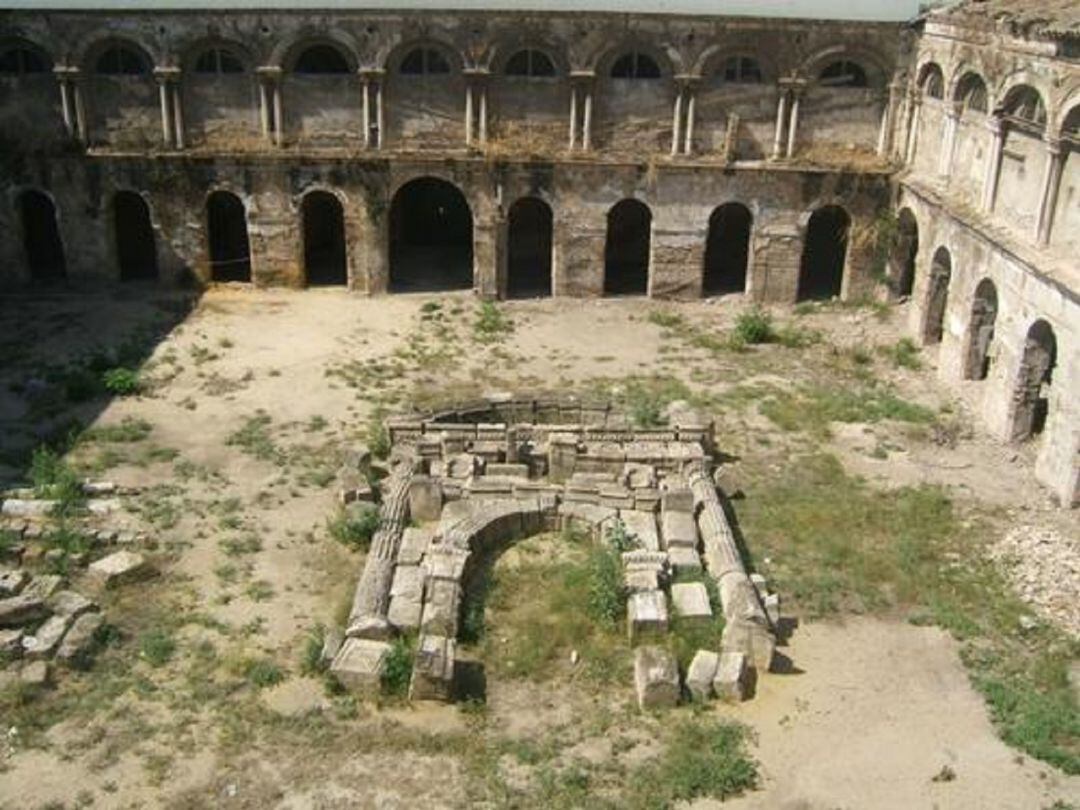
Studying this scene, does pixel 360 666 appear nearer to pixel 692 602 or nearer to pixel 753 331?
pixel 692 602

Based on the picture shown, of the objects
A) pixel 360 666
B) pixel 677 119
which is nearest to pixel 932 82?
pixel 677 119

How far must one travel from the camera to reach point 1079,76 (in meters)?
19.9

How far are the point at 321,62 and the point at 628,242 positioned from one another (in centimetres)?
945

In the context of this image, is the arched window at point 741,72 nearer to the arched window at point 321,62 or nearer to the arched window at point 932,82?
the arched window at point 932,82

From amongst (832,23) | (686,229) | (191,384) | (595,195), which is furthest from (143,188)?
(832,23)

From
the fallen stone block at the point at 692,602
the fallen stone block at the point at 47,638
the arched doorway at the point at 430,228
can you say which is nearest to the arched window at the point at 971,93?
the arched doorway at the point at 430,228

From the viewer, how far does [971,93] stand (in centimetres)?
2489

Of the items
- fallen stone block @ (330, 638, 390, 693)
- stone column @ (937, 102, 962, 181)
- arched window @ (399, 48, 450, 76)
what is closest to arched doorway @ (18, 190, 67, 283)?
arched window @ (399, 48, 450, 76)

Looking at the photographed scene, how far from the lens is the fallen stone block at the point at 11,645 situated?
14750mm

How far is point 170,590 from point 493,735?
18.2ft

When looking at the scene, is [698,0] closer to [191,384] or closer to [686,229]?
[686,229]

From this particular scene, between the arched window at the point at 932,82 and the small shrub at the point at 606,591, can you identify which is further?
the arched window at the point at 932,82

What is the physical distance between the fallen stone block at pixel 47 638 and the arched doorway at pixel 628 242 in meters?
19.2

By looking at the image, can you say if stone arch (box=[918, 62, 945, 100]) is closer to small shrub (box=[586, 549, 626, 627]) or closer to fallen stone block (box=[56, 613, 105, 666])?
small shrub (box=[586, 549, 626, 627])
